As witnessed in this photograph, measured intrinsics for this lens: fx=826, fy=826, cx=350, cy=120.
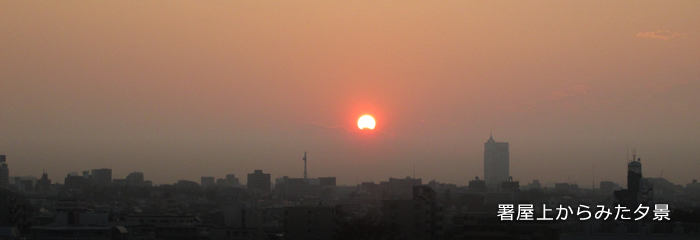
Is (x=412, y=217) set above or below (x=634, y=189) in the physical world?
below

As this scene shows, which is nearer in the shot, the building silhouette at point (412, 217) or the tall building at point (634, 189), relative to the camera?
the building silhouette at point (412, 217)

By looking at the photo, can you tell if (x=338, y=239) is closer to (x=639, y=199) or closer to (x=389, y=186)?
(x=639, y=199)

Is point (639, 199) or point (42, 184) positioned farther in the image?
point (42, 184)

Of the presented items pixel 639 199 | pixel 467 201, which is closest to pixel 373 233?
pixel 639 199

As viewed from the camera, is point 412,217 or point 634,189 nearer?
point 412,217

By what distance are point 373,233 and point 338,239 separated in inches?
80.3

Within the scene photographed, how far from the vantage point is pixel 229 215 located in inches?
2751

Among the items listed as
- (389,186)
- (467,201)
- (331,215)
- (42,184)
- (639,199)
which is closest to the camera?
(331,215)

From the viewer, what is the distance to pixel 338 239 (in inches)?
1556

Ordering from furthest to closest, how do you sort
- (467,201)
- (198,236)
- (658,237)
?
(467,201), (198,236), (658,237)

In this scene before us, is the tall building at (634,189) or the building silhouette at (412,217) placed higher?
the tall building at (634,189)

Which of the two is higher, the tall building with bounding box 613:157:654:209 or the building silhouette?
the tall building with bounding box 613:157:654:209

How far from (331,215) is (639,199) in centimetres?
2268

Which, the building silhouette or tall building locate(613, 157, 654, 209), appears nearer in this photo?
the building silhouette
